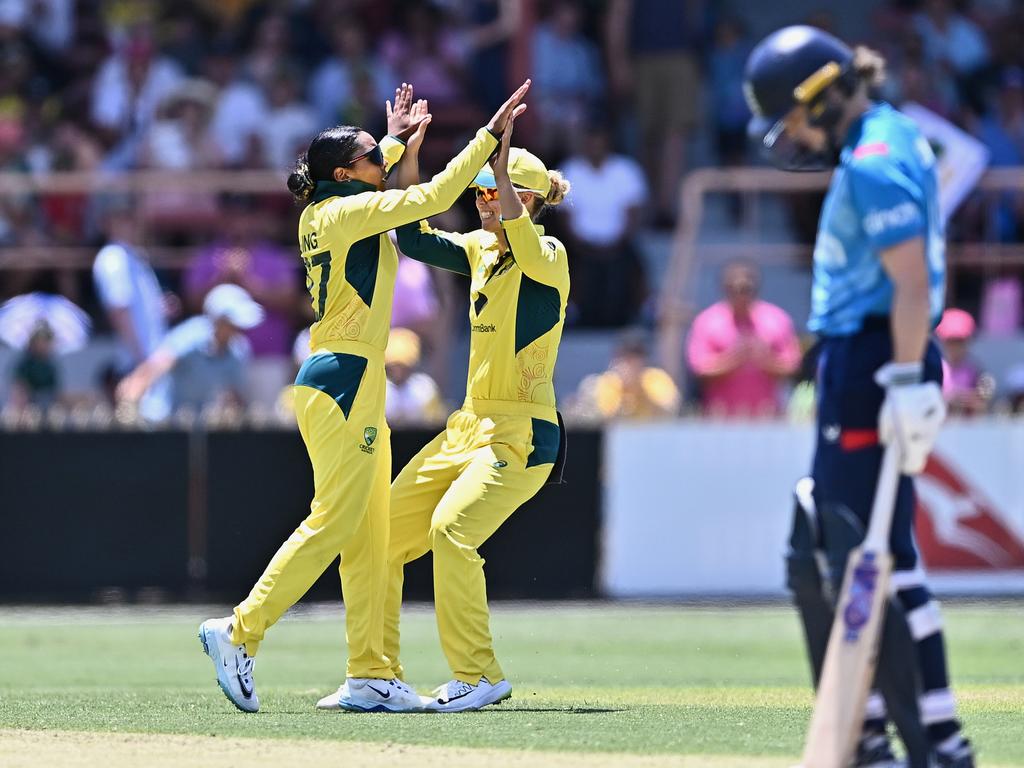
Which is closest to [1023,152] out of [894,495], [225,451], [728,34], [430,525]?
[728,34]

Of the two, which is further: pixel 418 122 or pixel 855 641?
pixel 418 122

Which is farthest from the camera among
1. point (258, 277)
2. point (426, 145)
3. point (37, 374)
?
point (426, 145)

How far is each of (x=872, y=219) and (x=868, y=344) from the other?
39 cm

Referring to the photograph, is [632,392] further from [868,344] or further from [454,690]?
[868,344]

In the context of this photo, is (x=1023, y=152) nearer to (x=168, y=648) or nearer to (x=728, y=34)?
(x=728, y=34)

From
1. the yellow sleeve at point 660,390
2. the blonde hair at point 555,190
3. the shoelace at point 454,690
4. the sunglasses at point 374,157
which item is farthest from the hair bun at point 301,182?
the yellow sleeve at point 660,390

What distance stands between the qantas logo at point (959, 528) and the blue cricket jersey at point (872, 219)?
25.4ft

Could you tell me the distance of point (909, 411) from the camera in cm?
540

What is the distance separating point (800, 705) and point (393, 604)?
1.71 meters

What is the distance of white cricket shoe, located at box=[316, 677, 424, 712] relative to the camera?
24.6 feet

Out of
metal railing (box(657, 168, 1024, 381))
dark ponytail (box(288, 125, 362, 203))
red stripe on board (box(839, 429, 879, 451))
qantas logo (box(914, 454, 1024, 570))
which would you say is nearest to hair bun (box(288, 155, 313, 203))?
dark ponytail (box(288, 125, 362, 203))

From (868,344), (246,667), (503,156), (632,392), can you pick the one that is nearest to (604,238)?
(632,392)

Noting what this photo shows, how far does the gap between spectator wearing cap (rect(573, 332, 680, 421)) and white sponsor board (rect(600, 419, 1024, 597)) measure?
20 centimetres

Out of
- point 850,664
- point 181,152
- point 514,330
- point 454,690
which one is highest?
point 181,152
